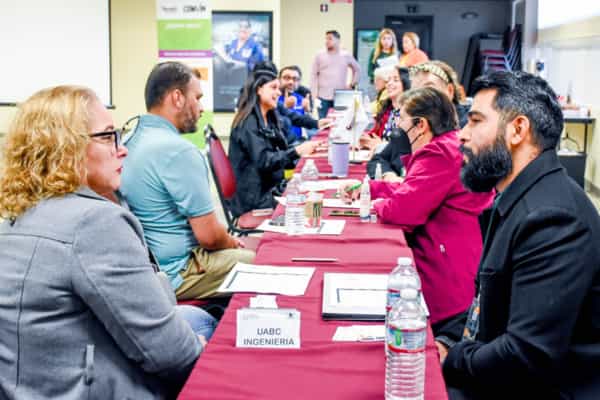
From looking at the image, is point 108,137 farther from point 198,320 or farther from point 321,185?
point 321,185

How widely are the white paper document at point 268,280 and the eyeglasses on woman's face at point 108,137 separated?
21.0 inches

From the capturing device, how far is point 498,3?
1509 cm

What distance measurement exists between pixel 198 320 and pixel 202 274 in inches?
Answer: 17.2

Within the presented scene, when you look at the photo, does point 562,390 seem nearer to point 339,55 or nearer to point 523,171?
point 523,171

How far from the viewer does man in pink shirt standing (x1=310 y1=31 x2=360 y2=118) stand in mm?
10047

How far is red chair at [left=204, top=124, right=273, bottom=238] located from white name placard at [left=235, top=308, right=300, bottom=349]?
2171mm

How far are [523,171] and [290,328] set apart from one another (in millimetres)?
645

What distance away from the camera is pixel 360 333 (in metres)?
1.67

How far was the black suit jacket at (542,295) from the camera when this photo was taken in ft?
4.82

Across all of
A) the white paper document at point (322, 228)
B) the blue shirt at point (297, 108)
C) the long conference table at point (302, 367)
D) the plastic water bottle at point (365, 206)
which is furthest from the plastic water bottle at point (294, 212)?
the blue shirt at point (297, 108)

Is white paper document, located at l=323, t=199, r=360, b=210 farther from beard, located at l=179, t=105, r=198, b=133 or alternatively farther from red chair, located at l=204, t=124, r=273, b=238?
beard, located at l=179, t=105, r=198, b=133

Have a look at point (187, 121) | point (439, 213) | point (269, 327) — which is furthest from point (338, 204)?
point (269, 327)

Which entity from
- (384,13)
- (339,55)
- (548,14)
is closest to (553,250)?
(339,55)

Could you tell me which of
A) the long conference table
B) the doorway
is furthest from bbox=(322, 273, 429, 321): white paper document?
the doorway
